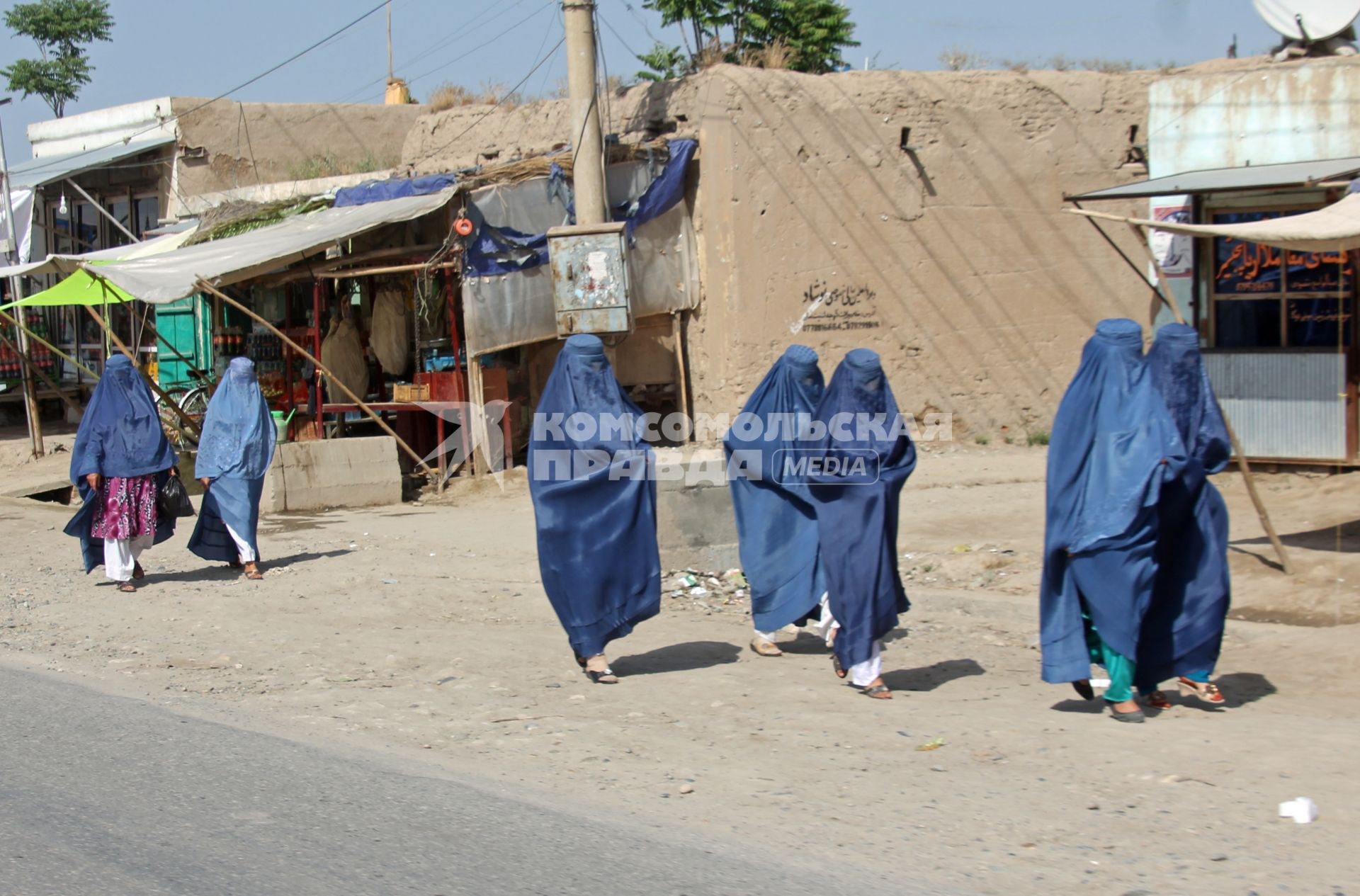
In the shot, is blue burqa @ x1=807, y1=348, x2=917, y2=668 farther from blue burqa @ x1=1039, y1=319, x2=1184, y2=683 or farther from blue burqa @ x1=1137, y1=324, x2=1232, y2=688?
blue burqa @ x1=1137, y1=324, x2=1232, y2=688

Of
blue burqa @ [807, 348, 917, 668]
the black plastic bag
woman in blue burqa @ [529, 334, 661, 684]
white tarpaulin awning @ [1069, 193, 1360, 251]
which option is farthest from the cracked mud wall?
blue burqa @ [807, 348, 917, 668]

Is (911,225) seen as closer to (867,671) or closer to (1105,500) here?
(867,671)

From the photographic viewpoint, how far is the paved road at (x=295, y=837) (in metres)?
3.37

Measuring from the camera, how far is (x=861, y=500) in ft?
17.4

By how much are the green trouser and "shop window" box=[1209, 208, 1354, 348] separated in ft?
19.8

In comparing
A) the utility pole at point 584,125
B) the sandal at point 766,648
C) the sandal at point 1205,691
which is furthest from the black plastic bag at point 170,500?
the sandal at point 1205,691

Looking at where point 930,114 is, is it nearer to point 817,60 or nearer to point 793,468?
point 793,468

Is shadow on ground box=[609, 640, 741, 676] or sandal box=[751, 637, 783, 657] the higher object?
sandal box=[751, 637, 783, 657]

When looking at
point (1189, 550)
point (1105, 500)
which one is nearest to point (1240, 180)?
point (1189, 550)

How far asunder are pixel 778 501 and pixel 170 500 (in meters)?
4.40

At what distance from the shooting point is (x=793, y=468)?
18.9ft

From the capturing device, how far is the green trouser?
4695 mm

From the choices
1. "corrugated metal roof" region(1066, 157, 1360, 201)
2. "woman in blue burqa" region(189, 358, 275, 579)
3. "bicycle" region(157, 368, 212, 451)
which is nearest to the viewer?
"woman in blue burqa" region(189, 358, 275, 579)

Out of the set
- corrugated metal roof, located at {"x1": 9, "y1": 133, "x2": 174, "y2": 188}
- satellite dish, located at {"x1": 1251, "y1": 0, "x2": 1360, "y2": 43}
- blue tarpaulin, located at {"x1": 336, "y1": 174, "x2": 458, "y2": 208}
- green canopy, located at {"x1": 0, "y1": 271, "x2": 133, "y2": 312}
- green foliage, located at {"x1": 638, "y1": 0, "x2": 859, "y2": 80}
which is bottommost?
green canopy, located at {"x1": 0, "y1": 271, "x2": 133, "y2": 312}
